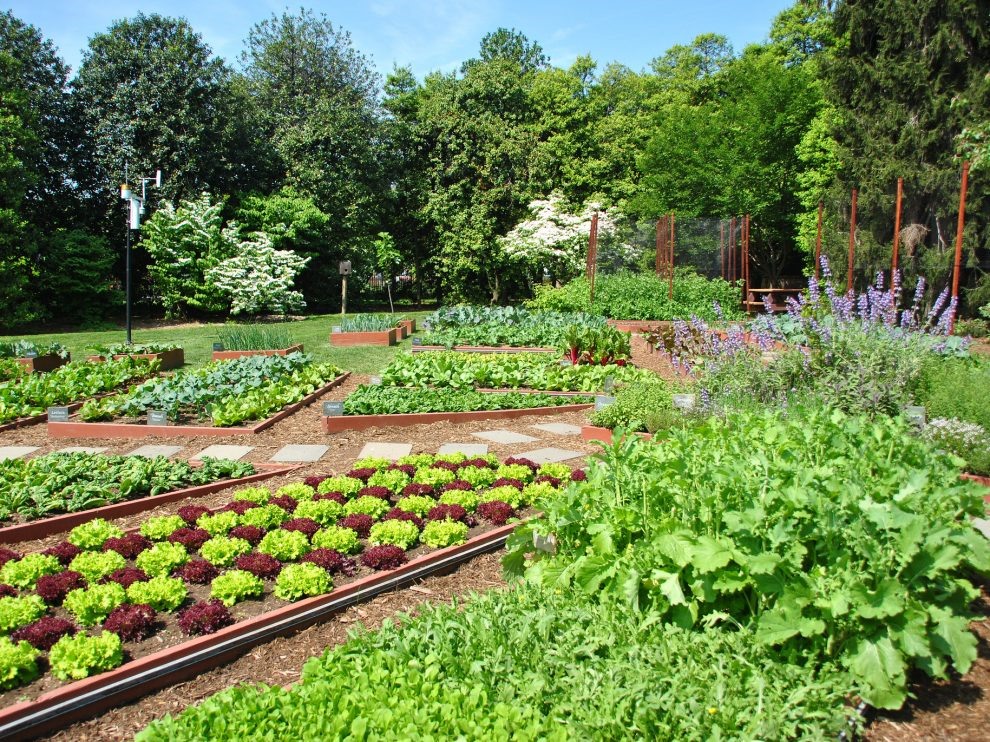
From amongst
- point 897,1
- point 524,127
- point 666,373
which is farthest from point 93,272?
point 897,1

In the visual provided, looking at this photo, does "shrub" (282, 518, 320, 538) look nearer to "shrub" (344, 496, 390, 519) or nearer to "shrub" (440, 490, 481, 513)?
"shrub" (344, 496, 390, 519)

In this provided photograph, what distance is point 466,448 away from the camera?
21.0ft

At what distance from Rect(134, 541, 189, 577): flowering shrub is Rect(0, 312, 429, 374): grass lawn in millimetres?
6914

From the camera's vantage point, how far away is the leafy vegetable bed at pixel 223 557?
3.01 metres

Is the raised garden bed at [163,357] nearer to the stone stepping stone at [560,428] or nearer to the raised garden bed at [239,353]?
the raised garden bed at [239,353]

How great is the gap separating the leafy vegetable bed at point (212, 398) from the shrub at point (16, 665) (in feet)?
14.6

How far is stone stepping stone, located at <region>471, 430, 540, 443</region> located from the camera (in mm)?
6715

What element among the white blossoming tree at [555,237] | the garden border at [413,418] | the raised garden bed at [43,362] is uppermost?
the white blossoming tree at [555,237]

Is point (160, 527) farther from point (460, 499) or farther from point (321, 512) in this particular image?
point (460, 499)

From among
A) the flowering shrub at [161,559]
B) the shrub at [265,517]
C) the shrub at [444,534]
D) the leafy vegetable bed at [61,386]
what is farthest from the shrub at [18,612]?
the leafy vegetable bed at [61,386]

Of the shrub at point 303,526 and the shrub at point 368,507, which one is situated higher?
the shrub at point 368,507

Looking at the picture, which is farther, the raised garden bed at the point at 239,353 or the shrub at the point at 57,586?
the raised garden bed at the point at 239,353

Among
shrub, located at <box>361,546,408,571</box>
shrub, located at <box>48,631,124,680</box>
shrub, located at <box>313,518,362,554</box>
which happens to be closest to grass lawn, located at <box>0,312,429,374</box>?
shrub, located at <box>313,518,362,554</box>

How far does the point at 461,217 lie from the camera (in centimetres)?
2659
